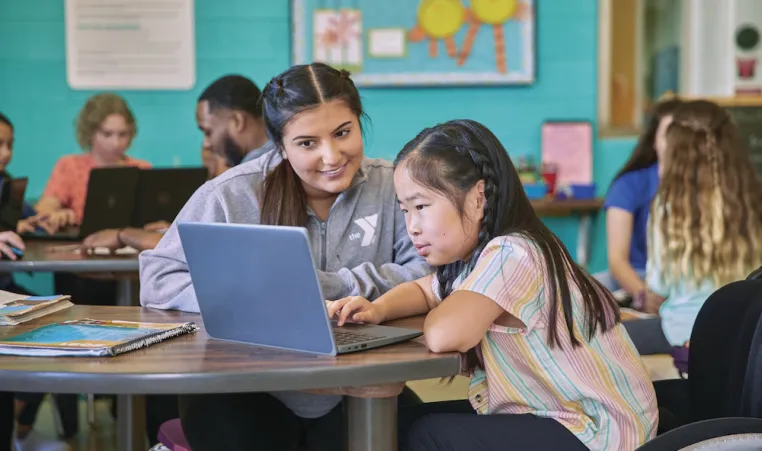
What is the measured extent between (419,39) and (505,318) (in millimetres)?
3588

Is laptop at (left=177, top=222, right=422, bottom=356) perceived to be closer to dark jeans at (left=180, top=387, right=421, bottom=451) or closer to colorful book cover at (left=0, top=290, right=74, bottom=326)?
dark jeans at (left=180, top=387, right=421, bottom=451)

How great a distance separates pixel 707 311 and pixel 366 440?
72 cm

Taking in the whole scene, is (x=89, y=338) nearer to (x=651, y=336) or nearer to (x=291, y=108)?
(x=291, y=108)

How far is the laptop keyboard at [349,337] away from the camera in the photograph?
4.90ft

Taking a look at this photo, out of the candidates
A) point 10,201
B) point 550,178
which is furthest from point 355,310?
point 550,178

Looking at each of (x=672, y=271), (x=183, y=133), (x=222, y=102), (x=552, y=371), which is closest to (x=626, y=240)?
(x=672, y=271)

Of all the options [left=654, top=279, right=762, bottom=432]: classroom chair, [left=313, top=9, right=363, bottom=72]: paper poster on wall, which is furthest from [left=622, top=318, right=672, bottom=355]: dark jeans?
[left=313, top=9, right=363, bottom=72]: paper poster on wall

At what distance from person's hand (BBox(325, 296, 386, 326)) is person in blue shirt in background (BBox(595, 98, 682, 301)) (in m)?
1.89

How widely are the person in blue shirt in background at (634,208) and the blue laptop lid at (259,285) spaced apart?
2148mm

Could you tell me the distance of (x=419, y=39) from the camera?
16.5ft

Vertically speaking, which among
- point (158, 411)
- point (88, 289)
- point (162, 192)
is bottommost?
point (158, 411)

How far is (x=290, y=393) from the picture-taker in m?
1.88

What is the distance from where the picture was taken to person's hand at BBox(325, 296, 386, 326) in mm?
1665

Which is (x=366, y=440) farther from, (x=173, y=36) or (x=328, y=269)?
(x=173, y=36)
